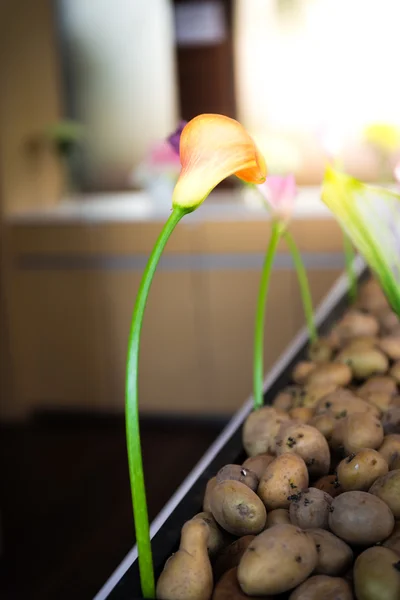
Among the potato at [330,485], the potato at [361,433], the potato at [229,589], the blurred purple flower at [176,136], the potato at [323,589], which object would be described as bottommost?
the potato at [229,589]

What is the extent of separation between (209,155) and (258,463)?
301 millimetres

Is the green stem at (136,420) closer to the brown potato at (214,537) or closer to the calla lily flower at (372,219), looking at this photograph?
the brown potato at (214,537)

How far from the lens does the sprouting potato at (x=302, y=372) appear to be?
1001 millimetres

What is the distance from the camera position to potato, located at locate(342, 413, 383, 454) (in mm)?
750

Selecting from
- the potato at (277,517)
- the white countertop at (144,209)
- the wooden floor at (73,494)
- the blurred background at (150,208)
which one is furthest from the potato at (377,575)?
the white countertop at (144,209)

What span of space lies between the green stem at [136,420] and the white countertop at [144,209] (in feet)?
7.58

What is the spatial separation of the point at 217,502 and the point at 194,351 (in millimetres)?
2459

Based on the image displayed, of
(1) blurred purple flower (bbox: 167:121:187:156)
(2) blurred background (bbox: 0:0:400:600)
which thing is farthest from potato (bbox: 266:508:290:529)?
(2) blurred background (bbox: 0:0:400:600)

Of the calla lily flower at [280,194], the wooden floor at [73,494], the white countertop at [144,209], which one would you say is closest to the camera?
the calla lily flower at [280,194]

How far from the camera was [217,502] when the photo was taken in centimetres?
65

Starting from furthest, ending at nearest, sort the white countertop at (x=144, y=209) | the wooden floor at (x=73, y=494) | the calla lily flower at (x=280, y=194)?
1. the white countertop at (x=144, y=209)
2. the wooden floor at (x=73, y=494)
3. the calla lily flower at (x=280, y=194)

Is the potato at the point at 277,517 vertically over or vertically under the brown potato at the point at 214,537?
over

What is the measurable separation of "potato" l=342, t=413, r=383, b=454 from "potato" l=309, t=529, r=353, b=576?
16 centimetres

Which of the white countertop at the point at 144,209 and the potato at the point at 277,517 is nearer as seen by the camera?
the potato at the point at 277,517
